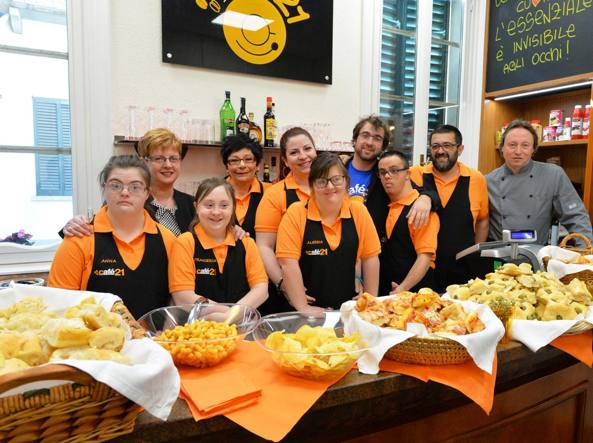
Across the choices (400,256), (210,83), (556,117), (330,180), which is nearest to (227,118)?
(210,83)

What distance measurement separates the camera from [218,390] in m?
1.00

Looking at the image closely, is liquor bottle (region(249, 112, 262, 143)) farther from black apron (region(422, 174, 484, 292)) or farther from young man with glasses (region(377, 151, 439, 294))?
black apron (region(422, 174, 484, 292))

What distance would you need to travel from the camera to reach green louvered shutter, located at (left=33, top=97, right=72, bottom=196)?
310cm

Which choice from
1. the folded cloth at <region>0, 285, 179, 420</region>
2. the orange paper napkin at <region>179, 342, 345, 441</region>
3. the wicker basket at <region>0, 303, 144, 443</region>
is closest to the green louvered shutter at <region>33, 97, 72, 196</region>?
the orange paper napkin at <region>179, 342, 345, 441</region>

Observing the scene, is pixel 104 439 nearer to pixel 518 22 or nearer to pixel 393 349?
pixel 393 349

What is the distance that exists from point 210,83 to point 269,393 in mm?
2877

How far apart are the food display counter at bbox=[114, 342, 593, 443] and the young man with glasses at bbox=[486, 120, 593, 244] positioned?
56.2 inches

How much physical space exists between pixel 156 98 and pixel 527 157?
2527mm

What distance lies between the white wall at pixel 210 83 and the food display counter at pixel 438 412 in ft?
8.55

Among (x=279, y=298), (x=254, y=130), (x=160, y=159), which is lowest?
(x=279, y=298)

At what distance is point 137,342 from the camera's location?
945 mm

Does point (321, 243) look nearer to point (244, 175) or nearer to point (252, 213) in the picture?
point (252, 213)

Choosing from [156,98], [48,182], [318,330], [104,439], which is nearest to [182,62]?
[156,98]

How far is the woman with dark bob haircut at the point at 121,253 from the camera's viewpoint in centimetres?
181
